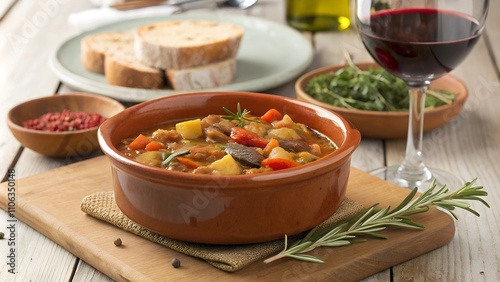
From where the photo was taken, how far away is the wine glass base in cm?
294

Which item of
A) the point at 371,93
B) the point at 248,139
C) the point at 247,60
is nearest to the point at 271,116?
the point at 248,139

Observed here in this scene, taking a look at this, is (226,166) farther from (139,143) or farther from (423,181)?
(423,181)

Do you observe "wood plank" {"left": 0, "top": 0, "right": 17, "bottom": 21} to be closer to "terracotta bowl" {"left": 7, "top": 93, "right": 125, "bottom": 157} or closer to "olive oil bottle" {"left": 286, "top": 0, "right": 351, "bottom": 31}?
"olive oil bottle" {"left": 286, "top": 0, "right": 351, "bottom": 31}

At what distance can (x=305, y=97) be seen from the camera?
11.3ft

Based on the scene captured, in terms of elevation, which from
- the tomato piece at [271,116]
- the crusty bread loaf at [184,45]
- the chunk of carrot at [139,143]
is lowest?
the crusty bread loaf at [184,45]

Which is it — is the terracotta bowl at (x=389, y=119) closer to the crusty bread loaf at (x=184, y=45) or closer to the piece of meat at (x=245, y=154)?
the crusty bread loaf at (x=184, y=45)

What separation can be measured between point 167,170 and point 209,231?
0.21m

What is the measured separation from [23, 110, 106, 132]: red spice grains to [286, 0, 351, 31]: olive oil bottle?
6.62 ft

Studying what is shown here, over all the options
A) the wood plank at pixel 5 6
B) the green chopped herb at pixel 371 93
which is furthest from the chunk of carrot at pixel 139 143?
the wood plank at pixel 5 6

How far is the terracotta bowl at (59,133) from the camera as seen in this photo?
3088 mm

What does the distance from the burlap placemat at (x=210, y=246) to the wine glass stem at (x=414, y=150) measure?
0.50 metres

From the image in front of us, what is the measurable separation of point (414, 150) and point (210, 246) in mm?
1072

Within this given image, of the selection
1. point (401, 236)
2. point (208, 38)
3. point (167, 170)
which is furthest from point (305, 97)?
point (167, 170)

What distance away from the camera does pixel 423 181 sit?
2971 mm
